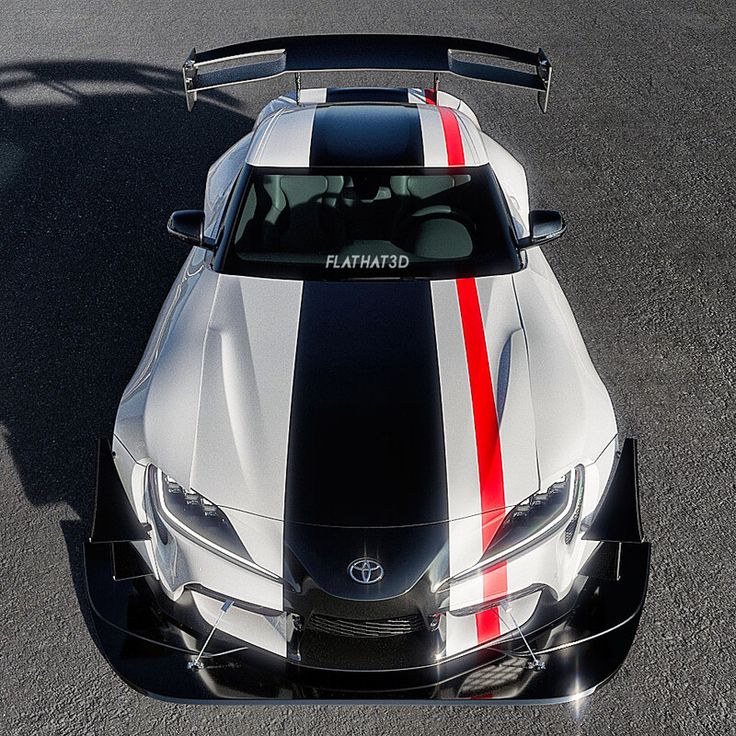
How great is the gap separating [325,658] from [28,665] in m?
1.32

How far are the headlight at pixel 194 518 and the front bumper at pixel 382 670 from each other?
0.18 metres

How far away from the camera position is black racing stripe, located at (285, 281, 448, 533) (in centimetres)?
257

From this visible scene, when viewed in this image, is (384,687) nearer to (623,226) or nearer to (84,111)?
(623,226)

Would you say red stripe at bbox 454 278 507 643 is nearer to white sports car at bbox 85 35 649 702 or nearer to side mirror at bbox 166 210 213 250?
white sports car at bbox 85 35 649 702

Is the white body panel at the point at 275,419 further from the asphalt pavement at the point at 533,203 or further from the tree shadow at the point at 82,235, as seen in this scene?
the tree shadow at the point at 82,235

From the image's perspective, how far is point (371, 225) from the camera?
3.49 metres

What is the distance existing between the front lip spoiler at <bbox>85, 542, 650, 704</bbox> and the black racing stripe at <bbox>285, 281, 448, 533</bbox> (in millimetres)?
485

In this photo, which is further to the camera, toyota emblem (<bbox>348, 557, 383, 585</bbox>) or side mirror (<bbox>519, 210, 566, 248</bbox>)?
side mirror (<bbox>519, 210, 566, 248</bbox>)

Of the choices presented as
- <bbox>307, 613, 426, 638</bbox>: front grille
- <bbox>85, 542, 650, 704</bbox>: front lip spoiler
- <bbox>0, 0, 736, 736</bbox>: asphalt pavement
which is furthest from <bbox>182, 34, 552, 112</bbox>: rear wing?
<bbox>307, 613, 426, 638</bbox>: front grille

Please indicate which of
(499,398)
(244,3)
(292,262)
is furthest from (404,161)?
(244,3)

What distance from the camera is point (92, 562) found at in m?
3.02

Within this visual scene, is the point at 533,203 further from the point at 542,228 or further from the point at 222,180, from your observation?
the point at 222,180

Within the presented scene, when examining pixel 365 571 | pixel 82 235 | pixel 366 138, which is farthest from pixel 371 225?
pixel 82 235

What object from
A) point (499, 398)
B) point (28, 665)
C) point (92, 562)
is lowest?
point (28, 665)
